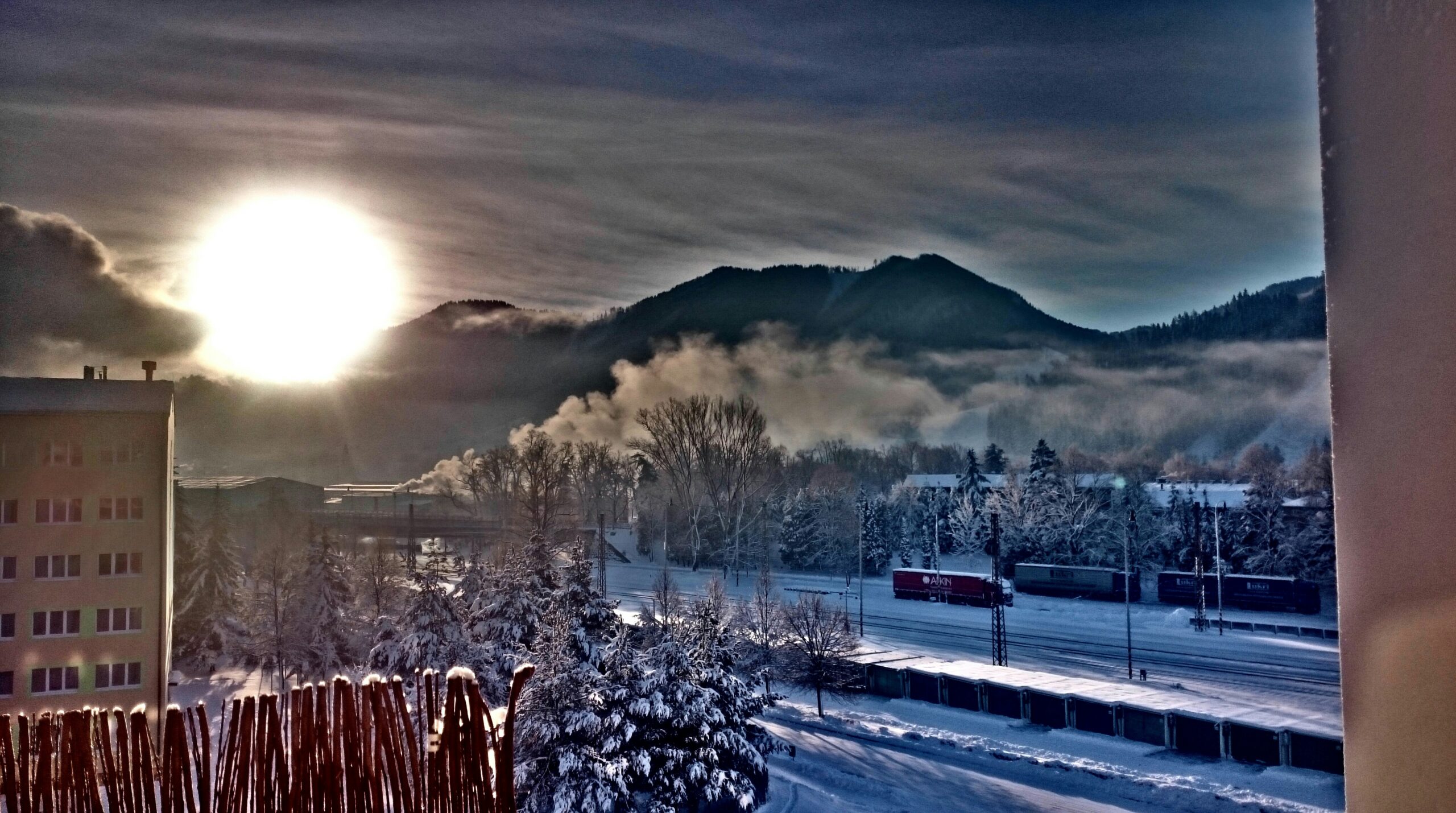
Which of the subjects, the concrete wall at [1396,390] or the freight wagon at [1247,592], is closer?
the concrete wall at [1396,390]

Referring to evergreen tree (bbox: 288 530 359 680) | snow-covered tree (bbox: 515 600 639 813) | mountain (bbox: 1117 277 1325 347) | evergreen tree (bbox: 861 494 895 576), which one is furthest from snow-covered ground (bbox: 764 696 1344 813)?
mountain (bbox: 1117 277 1325 347)

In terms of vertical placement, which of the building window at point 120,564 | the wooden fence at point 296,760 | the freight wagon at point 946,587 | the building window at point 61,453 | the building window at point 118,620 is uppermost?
the building window at point 61,453

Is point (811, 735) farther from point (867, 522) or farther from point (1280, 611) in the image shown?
point (867, 522)

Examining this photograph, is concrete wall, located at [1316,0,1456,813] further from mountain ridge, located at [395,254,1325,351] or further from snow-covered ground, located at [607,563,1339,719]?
mountain ridge, located at [395,254,1325,351]

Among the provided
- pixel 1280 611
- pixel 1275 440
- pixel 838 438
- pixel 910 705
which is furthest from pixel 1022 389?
pixel 910 705

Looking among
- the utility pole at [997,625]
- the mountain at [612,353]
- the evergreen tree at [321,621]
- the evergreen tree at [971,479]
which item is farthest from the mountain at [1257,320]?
the evergreen tree at [321,621]

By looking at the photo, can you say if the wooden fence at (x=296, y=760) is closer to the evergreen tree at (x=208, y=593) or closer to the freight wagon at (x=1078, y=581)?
the evergreen tree at (x=208, y=593)
